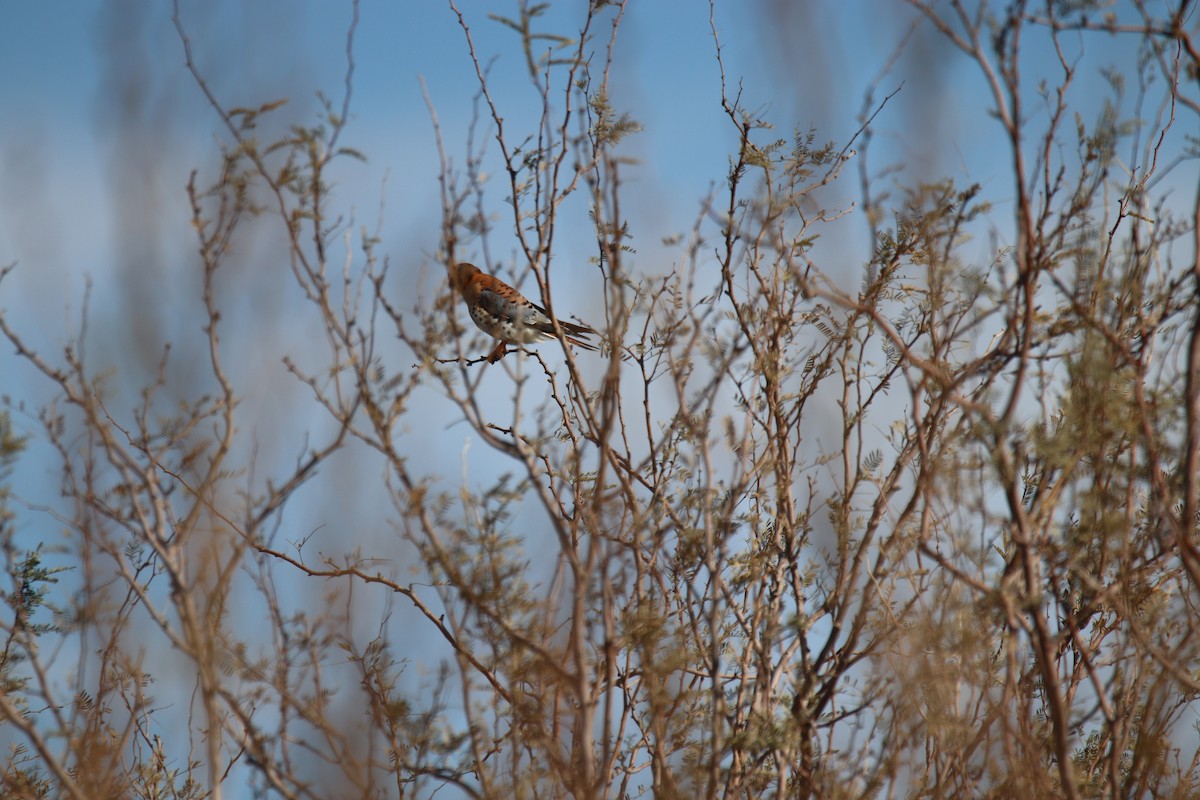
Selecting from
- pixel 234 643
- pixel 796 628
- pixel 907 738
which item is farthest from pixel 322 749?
pixel 907 738

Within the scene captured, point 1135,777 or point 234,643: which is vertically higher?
point 234,643

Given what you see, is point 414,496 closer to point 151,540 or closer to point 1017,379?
point 151,540

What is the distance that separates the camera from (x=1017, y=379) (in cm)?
197

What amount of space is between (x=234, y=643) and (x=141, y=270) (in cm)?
91

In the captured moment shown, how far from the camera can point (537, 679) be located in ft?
8.34

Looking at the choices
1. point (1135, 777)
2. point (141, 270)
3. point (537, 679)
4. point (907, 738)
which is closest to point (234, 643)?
point (537, 679)

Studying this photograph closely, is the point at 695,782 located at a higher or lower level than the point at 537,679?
lower

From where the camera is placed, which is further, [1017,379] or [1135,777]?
[1135,777]

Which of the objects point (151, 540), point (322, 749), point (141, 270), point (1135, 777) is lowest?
point (1135, 777)

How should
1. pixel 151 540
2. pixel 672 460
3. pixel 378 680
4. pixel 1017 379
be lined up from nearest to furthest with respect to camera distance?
pixel 1017 379
pixel 151 540
pixel 378 680
pixel 672 460

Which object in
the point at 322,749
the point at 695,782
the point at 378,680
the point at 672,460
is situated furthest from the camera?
the point at 672,460

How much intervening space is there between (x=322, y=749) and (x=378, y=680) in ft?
1.18

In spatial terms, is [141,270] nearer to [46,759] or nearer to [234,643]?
[234,643]

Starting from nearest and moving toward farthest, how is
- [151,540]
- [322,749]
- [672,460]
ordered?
[151,540] < [322,749] < [672,460]
